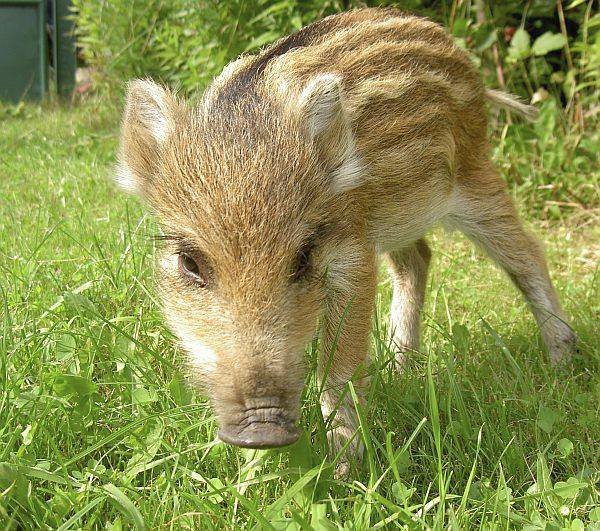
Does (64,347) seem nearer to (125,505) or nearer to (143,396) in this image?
(143,396)

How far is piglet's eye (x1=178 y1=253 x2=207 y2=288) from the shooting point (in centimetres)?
225

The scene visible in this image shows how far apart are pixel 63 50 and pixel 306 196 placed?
28.6 ft

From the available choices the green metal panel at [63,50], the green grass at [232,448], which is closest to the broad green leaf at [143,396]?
the green grass at [232,448]

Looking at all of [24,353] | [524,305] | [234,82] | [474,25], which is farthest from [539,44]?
[24,353]

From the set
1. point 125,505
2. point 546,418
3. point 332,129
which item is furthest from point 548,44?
point 125,505

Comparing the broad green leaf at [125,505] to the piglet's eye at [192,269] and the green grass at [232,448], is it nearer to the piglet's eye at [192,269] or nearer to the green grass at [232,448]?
→ the green grass at [232,448]

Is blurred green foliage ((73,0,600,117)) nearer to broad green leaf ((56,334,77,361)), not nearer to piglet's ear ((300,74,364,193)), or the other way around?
piglet's ear ((300,74,364,193))

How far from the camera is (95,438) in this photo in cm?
230

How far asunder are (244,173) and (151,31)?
4901 mm

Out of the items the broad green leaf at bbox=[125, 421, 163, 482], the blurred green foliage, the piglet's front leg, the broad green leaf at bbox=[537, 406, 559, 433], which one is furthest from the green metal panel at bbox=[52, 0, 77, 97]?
the broad green leaf at bbox=[537, 406, 559, 433]

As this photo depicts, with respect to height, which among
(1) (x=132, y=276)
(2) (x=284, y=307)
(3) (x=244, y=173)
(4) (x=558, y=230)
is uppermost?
(3) (x=244, y=173)

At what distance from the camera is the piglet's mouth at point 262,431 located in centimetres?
192

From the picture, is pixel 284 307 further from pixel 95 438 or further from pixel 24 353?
pixel 24 353

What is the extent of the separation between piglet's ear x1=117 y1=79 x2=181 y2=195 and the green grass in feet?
0.70
